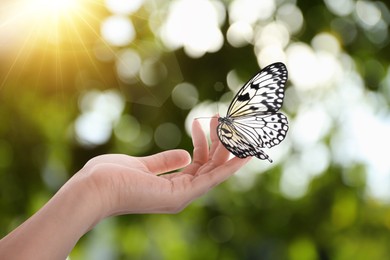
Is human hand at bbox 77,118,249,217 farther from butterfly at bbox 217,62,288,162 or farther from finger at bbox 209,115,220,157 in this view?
butterfly at bbox 217,62,288,162

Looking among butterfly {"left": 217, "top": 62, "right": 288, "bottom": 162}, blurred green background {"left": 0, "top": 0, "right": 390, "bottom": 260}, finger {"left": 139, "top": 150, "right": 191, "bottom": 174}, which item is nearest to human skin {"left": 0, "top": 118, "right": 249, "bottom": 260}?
finger {"left": 139, "top": 150, "right": 191, "bottom": 174}

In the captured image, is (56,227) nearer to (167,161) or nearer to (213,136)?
(167,161)

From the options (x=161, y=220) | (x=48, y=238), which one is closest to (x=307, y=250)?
(x=161, y=220)

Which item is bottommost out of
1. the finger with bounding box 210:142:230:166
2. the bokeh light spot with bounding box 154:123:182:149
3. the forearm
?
the bokeh light spot with bounding box 154:123:182:149

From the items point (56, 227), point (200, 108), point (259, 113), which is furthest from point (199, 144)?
point (200, 108)

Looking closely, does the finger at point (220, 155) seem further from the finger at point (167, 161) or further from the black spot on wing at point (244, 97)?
the black spot on wing at point (244, 97)

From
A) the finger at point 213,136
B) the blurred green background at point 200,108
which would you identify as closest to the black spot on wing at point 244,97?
the finger at point 213,136

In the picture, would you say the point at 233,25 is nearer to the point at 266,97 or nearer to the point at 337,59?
the point at 337,59
